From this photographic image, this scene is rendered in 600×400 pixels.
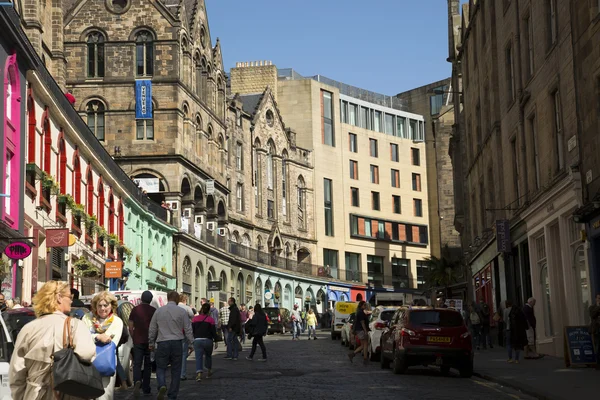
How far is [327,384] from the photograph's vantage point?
18.6 m

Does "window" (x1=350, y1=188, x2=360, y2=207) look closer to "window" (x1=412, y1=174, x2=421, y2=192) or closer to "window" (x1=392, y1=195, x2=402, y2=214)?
"window" (x1=392, y1=195, x2=402, y2=214)

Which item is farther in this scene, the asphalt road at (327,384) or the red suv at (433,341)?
the red suv at (433,341)

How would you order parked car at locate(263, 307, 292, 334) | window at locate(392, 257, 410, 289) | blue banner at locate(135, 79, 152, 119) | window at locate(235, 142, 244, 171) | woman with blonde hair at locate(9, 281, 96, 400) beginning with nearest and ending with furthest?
woman with blonde hair at locate(9, 281, 96, 400) < blue banner at locate(135, 79, 152, 119) < parked car at locate(263, 307, 292, 334) < window at locate(235, 142, 244, 171) < window at locate(392, 257, 410, 289)

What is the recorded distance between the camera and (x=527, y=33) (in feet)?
98.4

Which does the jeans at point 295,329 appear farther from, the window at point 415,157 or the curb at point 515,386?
the window at point 415,157

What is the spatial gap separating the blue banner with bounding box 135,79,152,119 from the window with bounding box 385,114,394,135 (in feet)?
152

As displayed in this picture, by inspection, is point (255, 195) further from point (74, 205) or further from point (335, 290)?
point (74, 205)

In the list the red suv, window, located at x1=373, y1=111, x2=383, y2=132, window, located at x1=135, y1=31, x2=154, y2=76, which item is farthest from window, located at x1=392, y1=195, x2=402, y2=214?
the red suv

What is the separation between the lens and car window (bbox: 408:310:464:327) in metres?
21.6

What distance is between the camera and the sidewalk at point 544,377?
15930 millimetres

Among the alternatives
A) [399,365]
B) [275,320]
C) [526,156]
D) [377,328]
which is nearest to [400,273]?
[275,320]

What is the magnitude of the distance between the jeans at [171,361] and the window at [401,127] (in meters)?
89.8

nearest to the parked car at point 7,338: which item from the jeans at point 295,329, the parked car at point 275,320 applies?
the jeans at point 295,329

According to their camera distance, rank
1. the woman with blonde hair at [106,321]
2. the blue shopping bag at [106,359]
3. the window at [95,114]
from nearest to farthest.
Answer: the blue shopping bag at [106,359], the woman with blonde hair at [106,321], the window at [95,114]
